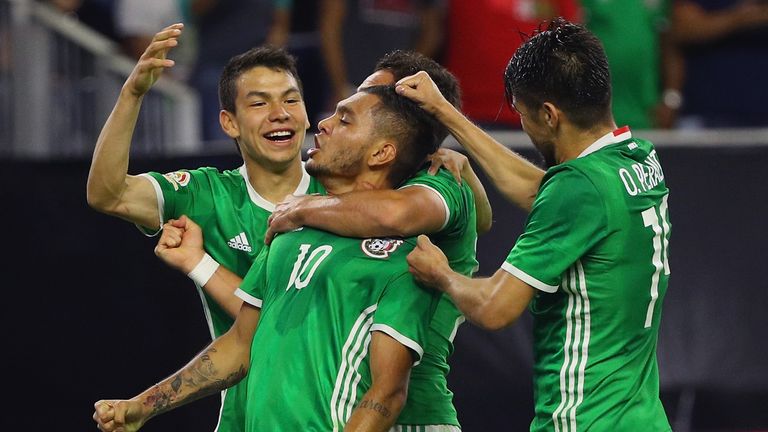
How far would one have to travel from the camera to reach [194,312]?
646 centimetres

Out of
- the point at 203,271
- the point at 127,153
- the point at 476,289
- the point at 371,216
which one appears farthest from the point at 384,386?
the point at 127,153

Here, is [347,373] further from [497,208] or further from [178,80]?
[178,80]

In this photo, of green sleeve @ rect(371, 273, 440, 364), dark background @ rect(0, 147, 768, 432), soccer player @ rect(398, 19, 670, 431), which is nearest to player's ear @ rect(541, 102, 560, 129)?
soccer player @ rect(398, 19, 670, 431)

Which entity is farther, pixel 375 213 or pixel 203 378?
pixel 203 378

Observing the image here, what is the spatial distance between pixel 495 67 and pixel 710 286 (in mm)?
1750

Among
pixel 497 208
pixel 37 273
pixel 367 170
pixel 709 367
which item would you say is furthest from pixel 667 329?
pixel 37 273

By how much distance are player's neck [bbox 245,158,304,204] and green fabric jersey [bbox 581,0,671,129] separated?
2.95m

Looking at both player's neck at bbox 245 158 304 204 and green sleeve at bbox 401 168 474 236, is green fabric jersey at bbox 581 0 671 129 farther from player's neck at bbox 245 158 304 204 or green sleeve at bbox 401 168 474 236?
green sleeve at bbox 401 168 474 236

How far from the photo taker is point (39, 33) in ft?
23.6

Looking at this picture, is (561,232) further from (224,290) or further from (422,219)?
(224,290)

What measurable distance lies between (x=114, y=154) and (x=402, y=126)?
42.1 inches

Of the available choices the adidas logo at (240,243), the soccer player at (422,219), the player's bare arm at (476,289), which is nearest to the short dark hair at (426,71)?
the soccer player at (422,219)

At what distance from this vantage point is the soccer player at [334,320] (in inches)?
142

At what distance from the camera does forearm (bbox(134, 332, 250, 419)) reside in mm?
4016
